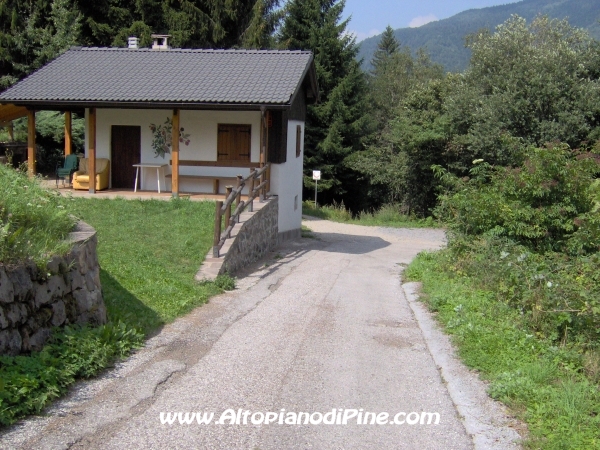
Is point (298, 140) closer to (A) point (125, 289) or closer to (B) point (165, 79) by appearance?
(B) point (165, 79)

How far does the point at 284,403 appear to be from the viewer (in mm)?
5605

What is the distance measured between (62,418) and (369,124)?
112ft

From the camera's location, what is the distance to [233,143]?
18.1 m

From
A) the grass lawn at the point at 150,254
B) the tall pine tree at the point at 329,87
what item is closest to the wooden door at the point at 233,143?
the grass lawn at the point at 150,254

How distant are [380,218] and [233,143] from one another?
13.1m

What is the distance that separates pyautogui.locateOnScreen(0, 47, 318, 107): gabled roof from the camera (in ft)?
54.1

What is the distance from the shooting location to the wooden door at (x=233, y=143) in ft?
59.5

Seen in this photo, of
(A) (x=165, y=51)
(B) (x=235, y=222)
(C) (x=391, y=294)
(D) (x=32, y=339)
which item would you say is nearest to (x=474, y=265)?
(C) (x=391, y=294)

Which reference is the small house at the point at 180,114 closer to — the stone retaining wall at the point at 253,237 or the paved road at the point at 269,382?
the stone retaining wall at the point at 253,237

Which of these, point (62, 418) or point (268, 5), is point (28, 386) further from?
point (268, 5)

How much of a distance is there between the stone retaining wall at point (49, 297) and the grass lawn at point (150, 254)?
0.60m

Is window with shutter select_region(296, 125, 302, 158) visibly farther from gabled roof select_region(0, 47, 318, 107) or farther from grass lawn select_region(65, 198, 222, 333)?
grass lawn select_region(65, 198, 222, 333)

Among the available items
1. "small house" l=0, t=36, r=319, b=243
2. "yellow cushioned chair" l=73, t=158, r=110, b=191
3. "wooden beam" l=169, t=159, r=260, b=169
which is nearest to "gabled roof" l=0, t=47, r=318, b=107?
"small house" l=0, t=36, r=319, b=243

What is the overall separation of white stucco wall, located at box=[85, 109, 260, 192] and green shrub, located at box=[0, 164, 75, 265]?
1024 centimetres
